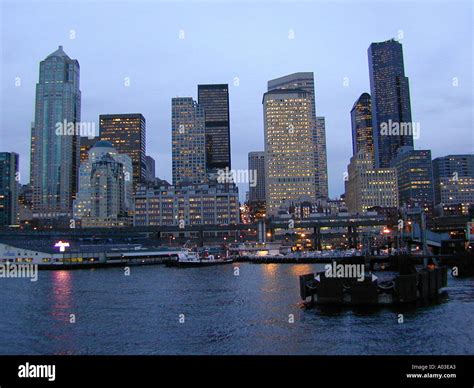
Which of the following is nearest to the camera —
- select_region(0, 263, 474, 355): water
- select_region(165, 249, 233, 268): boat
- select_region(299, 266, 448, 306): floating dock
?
select_region(0, 263, 474, 355): water

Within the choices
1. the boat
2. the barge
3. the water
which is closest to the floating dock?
the barge

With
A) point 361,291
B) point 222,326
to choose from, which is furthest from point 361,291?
point 222,326

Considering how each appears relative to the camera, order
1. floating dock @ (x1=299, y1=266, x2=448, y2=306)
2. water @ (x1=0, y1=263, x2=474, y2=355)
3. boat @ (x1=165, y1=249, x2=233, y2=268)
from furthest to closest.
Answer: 1. boat @ (x1=165, y1=249, x2=233, y2=268)
2. floating dock @ (x1=299, y1=266, x2=448, y2=306)
3. water @ (x1=0, y1=263, x2=474, y2=355)

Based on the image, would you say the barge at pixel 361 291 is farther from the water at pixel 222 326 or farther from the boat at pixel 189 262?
the boat at pixel 189 262

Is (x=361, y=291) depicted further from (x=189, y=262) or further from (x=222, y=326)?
(x=189, y=262)

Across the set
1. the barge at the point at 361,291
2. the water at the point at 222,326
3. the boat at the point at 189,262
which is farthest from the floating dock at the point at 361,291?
the boat at the point at 189,262

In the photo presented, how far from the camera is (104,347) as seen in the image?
989 inches

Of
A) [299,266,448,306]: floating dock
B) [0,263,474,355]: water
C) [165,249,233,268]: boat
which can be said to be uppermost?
[299,266,448,306]: floating dock

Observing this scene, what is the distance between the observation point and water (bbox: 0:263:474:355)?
24.8 metres

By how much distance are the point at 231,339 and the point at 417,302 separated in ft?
62.4

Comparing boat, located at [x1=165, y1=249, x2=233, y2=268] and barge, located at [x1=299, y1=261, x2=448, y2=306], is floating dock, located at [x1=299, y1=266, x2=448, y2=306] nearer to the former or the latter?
barge, located at [x1=299, y1=261, x2=448, y2=306]

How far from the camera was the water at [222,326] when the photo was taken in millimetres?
24797
